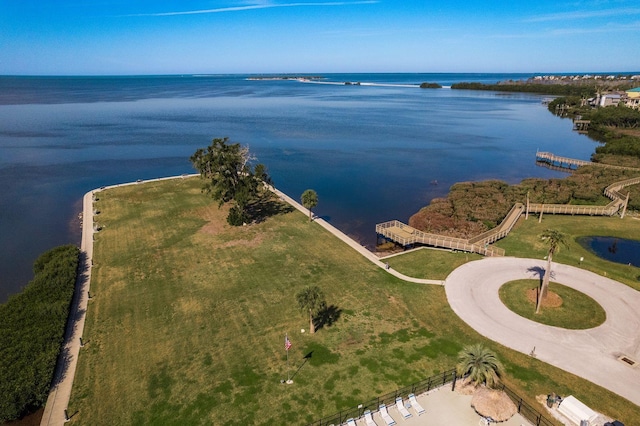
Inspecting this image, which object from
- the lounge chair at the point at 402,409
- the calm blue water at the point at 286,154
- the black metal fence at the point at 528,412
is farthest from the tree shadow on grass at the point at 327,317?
the calm blue water at the point at 286,154

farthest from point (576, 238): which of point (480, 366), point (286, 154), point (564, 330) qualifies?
point (286, 154)

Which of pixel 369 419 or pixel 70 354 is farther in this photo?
pixel 70 354

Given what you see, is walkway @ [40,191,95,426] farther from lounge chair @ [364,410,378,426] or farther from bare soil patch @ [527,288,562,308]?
bare soil patch @ [527,288,562,308]

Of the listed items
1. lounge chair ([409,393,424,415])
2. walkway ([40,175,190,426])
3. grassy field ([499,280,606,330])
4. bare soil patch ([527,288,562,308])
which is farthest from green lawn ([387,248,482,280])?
walkway ([40,175,190,426])

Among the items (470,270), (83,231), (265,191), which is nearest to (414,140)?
(265,191)

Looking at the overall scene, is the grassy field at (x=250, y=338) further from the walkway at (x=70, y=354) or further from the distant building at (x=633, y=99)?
the distant building at (x=633, y=99)

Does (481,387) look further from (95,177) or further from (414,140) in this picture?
(414,140)

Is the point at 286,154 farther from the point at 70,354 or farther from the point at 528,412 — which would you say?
the point at 528,412
